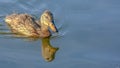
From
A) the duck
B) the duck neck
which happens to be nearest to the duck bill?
the duck

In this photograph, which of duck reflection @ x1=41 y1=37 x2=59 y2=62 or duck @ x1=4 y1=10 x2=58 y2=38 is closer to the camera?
duck reflection @ x1=41 y1=37 x2=59 y2=62

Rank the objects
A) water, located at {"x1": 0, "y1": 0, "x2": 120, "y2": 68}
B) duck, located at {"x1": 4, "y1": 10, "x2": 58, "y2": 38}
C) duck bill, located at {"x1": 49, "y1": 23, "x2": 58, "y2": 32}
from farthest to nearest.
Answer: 1. duck, located at {"x1": 4, "y1": 10, "x2": 58, "y2": 38}
2. duck bill, located at {"x1": 49, "y1": 23, "x2": 58, "y2": 32}
3. water, located at {"x1": 0, "y1": 0, "x2": 120, "y2": 68}

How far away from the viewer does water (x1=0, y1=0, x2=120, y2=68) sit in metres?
8.75

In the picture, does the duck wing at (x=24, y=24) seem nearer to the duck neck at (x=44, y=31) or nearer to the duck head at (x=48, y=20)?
the duck neck at (x=44, y=31)

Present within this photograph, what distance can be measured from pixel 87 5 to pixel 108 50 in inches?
89.7

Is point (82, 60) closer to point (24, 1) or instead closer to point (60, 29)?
point (60, 29)

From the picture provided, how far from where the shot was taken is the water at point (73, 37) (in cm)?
875

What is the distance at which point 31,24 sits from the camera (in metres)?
10.0

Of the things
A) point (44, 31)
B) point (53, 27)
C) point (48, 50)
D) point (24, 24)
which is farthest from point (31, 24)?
point (48, 50)

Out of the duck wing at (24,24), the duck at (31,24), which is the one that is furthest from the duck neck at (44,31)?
the duck wing at (24,24)


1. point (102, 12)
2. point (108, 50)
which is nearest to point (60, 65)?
point (108, 50)

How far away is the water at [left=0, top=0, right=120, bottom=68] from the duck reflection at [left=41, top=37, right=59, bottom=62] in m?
0.10

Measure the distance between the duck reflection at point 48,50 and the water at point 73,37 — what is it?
0.10 meters

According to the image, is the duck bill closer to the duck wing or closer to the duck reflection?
the duck reflection
